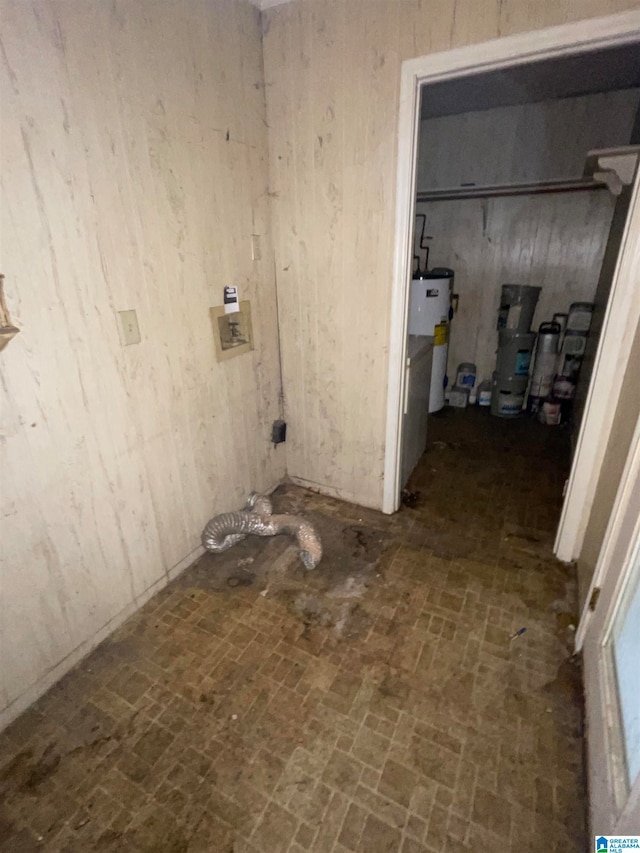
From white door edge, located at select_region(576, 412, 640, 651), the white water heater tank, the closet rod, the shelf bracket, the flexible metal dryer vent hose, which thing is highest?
the closet rod

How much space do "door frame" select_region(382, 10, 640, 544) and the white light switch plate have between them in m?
1.19

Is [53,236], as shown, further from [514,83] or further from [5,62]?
[514,83]

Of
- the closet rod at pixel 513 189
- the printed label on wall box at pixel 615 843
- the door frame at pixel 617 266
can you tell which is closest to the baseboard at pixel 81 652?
the door frame at pixel 617 266

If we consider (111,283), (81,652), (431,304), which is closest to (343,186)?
(111,283)

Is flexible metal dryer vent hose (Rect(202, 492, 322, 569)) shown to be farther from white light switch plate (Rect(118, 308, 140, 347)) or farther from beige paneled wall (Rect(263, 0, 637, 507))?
white light switch plate (Rect(118, 308, 140, 347))

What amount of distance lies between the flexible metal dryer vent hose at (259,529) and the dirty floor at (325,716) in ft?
0.25

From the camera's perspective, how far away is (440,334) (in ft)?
12.1

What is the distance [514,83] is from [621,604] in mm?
3438

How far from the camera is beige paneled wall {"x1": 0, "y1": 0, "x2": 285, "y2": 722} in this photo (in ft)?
4.18

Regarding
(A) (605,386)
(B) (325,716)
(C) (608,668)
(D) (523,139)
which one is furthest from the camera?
(D) (523,139)

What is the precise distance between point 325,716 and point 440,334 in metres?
3.07

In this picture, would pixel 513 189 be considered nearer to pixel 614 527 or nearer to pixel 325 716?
pixel 614 527

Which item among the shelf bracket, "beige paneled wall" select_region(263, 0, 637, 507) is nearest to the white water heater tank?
"beige paneled wall" select_region(263, 0, 637, 507)

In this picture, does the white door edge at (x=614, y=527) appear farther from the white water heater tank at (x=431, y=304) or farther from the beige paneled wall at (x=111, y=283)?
the white water heater tank at (x=431, y=304)
